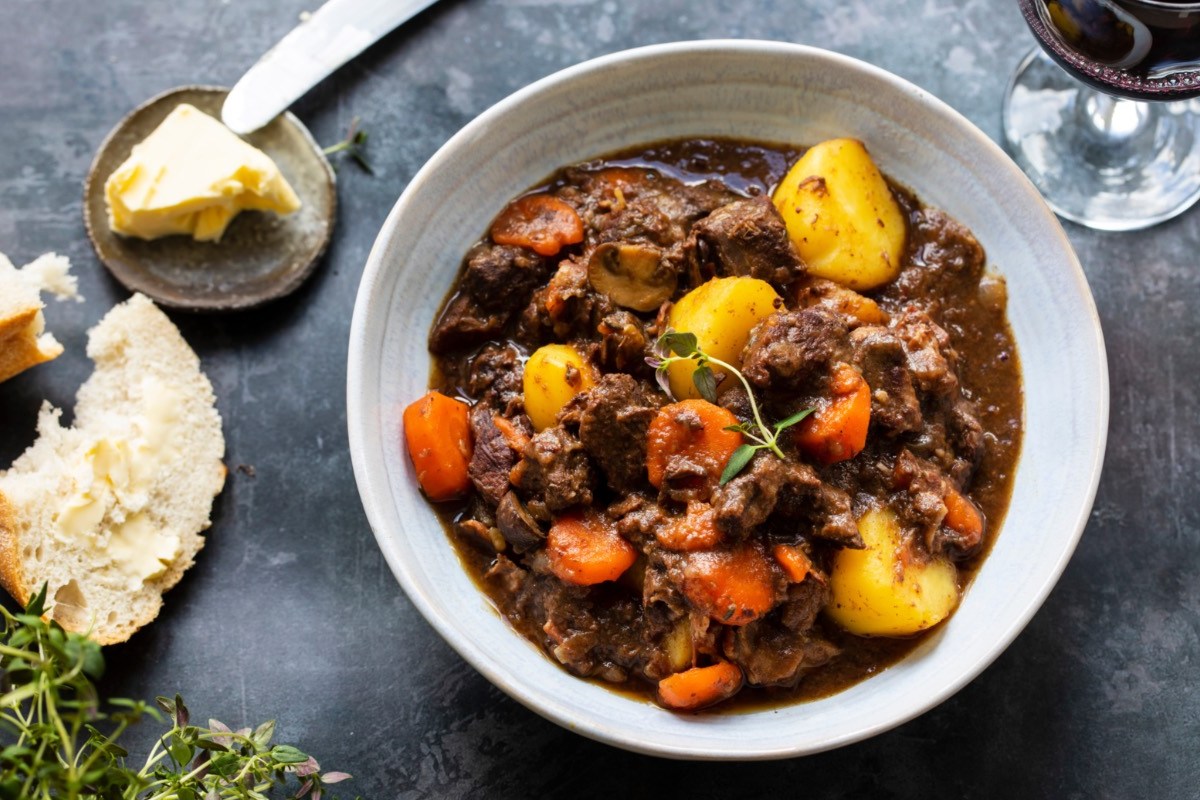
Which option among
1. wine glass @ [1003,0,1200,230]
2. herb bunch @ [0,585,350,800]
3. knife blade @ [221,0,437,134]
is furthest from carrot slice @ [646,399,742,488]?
knife blade @ [221,0,437,134]

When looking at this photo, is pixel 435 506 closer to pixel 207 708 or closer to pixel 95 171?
pixel 207 708

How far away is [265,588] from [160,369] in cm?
90

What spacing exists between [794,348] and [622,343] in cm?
57

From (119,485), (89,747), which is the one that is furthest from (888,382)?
(89,747)

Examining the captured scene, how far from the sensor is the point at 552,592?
3.44m

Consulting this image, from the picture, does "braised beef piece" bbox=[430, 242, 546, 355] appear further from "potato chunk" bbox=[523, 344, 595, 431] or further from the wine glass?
the wine glass

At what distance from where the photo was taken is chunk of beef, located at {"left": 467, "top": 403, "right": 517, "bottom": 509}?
11.5 ft

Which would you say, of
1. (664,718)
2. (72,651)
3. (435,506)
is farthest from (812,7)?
(72,651)

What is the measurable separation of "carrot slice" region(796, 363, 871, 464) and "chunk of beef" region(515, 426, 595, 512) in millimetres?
675

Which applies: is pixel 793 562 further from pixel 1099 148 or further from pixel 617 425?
pixel 1099 148

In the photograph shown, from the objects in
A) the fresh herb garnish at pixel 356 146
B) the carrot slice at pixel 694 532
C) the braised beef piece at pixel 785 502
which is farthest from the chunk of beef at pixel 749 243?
the fresh herb garnish at pixel 356 146

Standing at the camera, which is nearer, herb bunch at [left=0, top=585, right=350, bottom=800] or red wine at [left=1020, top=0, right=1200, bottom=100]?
herb bunch at [left=0, top=585, right=350, bottom=800]

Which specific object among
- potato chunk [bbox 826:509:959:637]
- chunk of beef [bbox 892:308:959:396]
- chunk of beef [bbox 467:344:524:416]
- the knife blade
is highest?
the knife blade

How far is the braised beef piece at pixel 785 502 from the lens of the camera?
3078 millimetres
